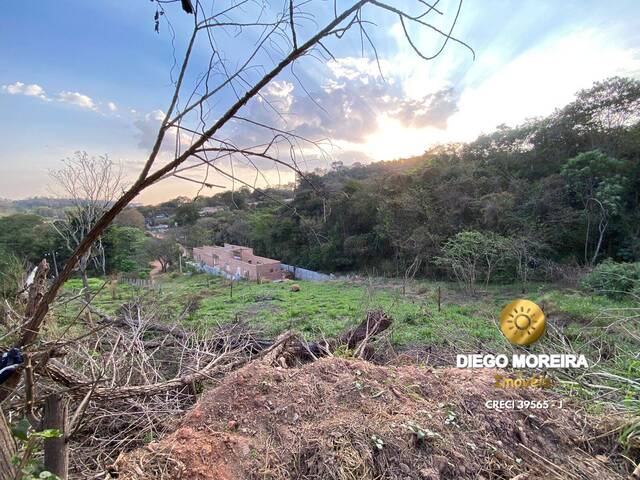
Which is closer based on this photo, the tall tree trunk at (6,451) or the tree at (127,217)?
the tall tree trunk at (6,451)

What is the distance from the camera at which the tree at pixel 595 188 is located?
10523mm

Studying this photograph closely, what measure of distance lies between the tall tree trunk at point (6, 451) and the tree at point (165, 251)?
22.7 meters

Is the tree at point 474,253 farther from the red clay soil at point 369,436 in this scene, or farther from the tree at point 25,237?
the tree at point 25,237

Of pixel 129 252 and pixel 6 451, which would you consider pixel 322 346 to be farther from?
pixel 129 252

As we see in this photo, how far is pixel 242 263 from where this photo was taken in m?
17.7

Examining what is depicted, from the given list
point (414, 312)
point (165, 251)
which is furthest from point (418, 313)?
point (165, 251)

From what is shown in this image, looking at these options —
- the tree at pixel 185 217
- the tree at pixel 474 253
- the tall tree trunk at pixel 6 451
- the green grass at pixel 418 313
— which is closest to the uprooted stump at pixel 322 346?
the green grass at pixel 418 313

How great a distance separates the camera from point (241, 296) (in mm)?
10867

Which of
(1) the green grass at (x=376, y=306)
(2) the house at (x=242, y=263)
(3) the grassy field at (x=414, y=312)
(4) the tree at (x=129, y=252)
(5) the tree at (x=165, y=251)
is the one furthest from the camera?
(5) the tree at (x=165, y=251)

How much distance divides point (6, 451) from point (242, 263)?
1723cm

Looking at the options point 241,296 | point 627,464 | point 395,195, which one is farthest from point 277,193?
point 395,195

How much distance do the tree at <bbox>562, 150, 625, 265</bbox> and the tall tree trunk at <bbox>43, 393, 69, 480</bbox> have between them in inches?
555

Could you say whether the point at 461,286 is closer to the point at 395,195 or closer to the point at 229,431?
the point at 395,195

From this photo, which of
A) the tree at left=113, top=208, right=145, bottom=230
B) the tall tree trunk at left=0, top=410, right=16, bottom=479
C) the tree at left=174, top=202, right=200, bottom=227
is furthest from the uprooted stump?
the tree at left=174, top=202, right=200, bottom=227
